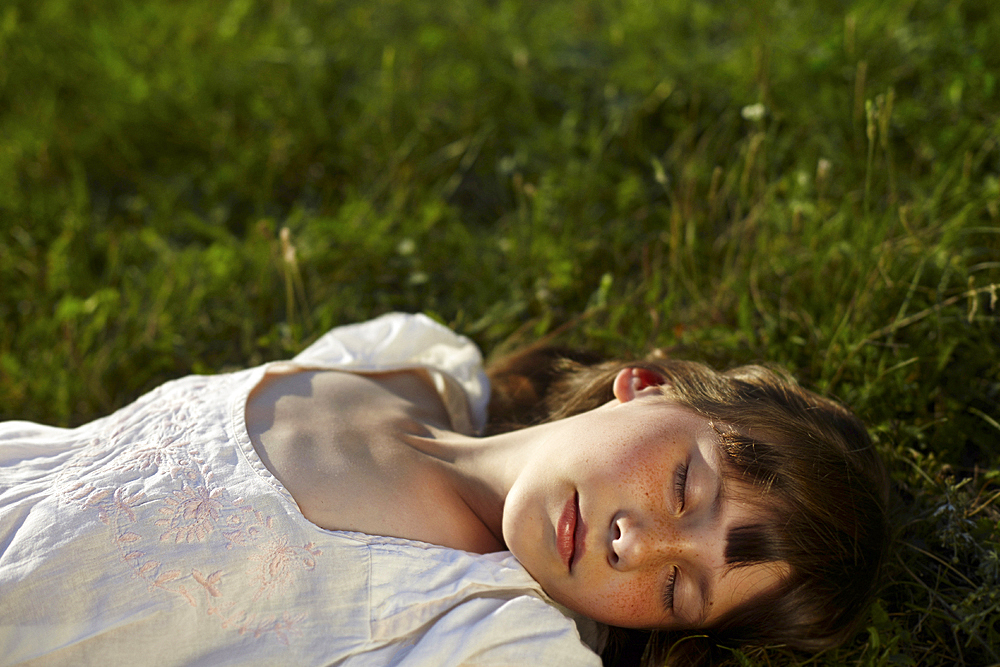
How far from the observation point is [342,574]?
5.21ft

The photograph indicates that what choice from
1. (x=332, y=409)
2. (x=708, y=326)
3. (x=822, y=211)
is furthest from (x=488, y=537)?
(x=822, y=211)

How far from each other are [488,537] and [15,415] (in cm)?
163

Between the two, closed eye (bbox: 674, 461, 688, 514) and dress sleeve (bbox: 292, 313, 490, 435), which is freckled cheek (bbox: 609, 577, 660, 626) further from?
dress sleeve (bbox: 292, 313, 490, 435)

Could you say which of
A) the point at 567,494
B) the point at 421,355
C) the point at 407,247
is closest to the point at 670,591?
the point at 567,494

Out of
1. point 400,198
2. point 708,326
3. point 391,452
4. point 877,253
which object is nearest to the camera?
point 391,452

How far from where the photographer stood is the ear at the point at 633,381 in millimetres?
1922

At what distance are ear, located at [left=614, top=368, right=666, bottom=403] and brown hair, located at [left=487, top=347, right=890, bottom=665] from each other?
7cm

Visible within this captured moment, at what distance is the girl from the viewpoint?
1.52 m

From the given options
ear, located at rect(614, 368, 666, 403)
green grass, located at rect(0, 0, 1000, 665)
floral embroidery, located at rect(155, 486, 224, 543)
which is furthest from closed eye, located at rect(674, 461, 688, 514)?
floral embroidery, located at rect(155, 486, 224, 543)

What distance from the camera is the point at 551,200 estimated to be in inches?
115

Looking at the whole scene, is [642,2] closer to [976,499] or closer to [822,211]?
[822,211]

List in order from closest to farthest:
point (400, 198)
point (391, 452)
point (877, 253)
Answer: point (391, 452)
point (877, 253)
point (400, 198)

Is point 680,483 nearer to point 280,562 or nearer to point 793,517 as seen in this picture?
point 793,517

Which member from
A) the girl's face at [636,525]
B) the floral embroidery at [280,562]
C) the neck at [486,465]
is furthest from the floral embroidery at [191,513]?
the girl's face at [636,525]
